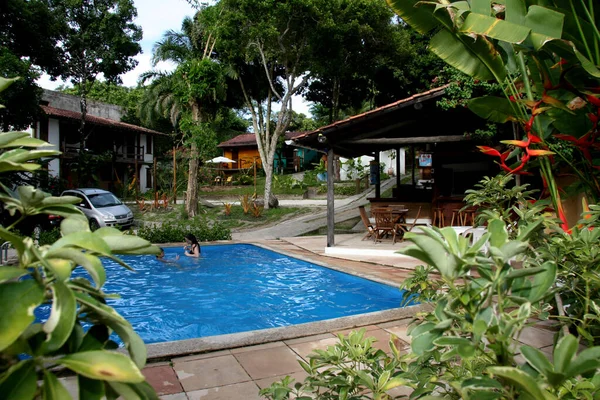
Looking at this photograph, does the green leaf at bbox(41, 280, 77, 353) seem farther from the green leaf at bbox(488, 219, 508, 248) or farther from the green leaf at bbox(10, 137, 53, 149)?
the green leaf at bbox(488, 219, 508, 248)

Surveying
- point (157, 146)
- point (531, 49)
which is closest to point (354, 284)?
point (531, 49)

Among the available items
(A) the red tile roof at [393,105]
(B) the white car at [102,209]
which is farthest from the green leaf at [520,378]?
(B) the white car at [102,209]

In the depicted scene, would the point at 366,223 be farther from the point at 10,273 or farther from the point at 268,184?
the point at 10,273

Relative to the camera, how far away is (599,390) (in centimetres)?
147

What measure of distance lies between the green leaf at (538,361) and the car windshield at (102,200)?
18254 millimetres

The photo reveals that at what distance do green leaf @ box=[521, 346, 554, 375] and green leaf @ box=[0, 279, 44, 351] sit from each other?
1.13m

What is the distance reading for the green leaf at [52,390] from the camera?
2.72 ft

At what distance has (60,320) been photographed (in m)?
0.83

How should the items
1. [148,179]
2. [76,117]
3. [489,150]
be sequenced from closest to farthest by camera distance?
[489,150]
[76,117]
[148,179]

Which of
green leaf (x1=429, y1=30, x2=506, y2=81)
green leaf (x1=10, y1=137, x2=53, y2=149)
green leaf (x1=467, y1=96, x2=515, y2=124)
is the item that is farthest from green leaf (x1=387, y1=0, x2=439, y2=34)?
green leaf (x1=10, y1=137, x2=53, y2=149)

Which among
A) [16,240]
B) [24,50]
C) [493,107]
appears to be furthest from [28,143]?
[24,50]

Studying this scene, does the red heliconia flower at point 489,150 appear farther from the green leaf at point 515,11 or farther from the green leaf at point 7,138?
the green leaf at point 7,138

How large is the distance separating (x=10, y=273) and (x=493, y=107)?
370 cm

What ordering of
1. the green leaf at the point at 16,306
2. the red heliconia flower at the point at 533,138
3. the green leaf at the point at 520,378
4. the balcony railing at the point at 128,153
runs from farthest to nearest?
the balcony railing at the point at 128,153 < the red heliconia flower at the point at 533,138 < the green leaf at the point at 520,378 < the green leaf at the point at 16,306
